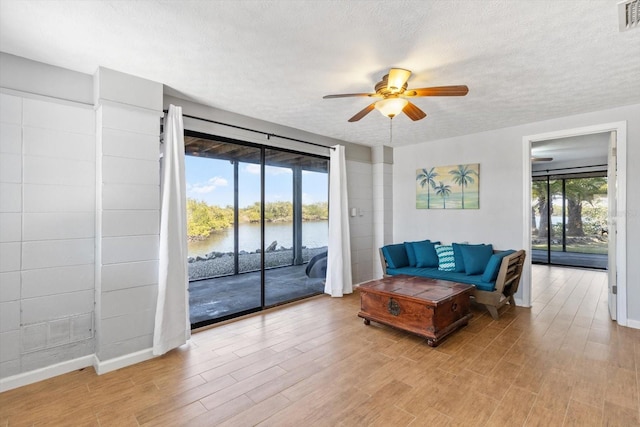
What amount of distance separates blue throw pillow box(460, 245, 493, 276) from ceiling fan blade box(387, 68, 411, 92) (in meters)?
2.65

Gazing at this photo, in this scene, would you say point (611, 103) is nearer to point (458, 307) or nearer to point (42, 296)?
point (458, 307)

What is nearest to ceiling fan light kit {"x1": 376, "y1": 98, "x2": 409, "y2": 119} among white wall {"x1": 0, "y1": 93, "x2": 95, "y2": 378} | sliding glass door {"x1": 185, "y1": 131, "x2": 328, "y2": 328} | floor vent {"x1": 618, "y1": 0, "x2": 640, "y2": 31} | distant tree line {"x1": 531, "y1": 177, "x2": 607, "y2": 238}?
floor vent {"x1": 618, "y1": 0, "x2": 640, "y2": 31}

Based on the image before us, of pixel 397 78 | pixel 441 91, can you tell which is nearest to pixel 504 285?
pixel 441 91

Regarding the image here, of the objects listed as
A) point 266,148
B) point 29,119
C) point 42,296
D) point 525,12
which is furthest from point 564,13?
point 42,296

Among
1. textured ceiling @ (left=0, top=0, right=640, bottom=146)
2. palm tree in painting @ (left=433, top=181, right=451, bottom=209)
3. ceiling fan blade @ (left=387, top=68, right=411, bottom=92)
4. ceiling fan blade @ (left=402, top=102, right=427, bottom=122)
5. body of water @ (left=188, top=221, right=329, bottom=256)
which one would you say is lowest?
body of water @ (left=188, top=221, right=329, bottom=256)

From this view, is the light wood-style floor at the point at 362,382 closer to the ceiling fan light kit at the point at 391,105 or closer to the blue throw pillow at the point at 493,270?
the blue throw pillow at the point at 493,270

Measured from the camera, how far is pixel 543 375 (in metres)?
2.43

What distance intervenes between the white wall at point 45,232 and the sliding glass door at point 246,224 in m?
1.09

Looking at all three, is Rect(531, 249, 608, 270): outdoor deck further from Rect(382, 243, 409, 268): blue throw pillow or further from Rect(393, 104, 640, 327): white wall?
Rect(382, 243, 409, 268): blue throw pillow

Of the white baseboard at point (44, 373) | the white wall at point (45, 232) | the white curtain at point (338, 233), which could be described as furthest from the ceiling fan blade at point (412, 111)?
the white baseboard at point (44, 373)

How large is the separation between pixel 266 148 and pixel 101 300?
2532mm

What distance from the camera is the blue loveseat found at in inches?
145

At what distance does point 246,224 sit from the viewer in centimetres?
419

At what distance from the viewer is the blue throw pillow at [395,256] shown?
4664mm
